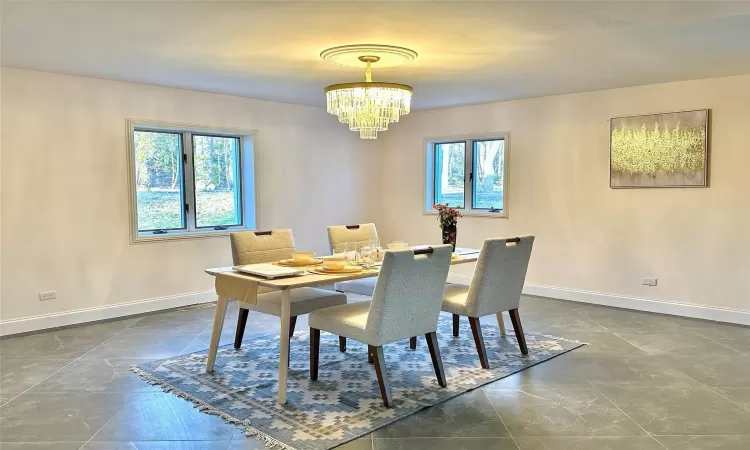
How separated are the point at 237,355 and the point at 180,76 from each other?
2439 mm

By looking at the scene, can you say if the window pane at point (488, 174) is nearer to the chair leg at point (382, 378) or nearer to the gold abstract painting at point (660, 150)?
the gold abstract painting at point (660, 150)

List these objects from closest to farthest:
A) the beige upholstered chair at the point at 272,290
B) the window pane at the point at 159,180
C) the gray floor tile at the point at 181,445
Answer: the gray floor tile at the point at 181,445 < the beige upholstered chair at the point at 272,290 < the window pane at the point at 159,180

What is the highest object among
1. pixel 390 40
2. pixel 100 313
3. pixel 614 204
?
pixel 390 40

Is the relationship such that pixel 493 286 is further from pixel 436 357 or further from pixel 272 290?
pixel 272 290

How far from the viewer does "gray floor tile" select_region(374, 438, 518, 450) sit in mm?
2498

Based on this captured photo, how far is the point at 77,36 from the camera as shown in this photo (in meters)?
3.39

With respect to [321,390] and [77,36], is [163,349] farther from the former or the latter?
[77,36]

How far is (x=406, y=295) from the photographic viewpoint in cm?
298

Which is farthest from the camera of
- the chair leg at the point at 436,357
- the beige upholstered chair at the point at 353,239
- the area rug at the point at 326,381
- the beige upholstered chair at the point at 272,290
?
the beige upholstered chair at the point at 353,239

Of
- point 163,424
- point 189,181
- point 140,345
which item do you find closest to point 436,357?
point 163,424

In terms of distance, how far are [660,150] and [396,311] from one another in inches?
137

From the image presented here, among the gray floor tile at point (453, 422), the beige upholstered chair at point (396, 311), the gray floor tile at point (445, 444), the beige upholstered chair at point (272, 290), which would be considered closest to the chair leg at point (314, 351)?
the beige upholstered chair at point (396, 311)

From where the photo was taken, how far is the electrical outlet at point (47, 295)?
4523 mm

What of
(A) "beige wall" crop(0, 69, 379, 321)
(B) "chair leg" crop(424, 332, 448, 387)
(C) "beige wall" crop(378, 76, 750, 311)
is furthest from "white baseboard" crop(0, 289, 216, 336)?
(B) "chair leg" crop(424, 332, 448, 387)
